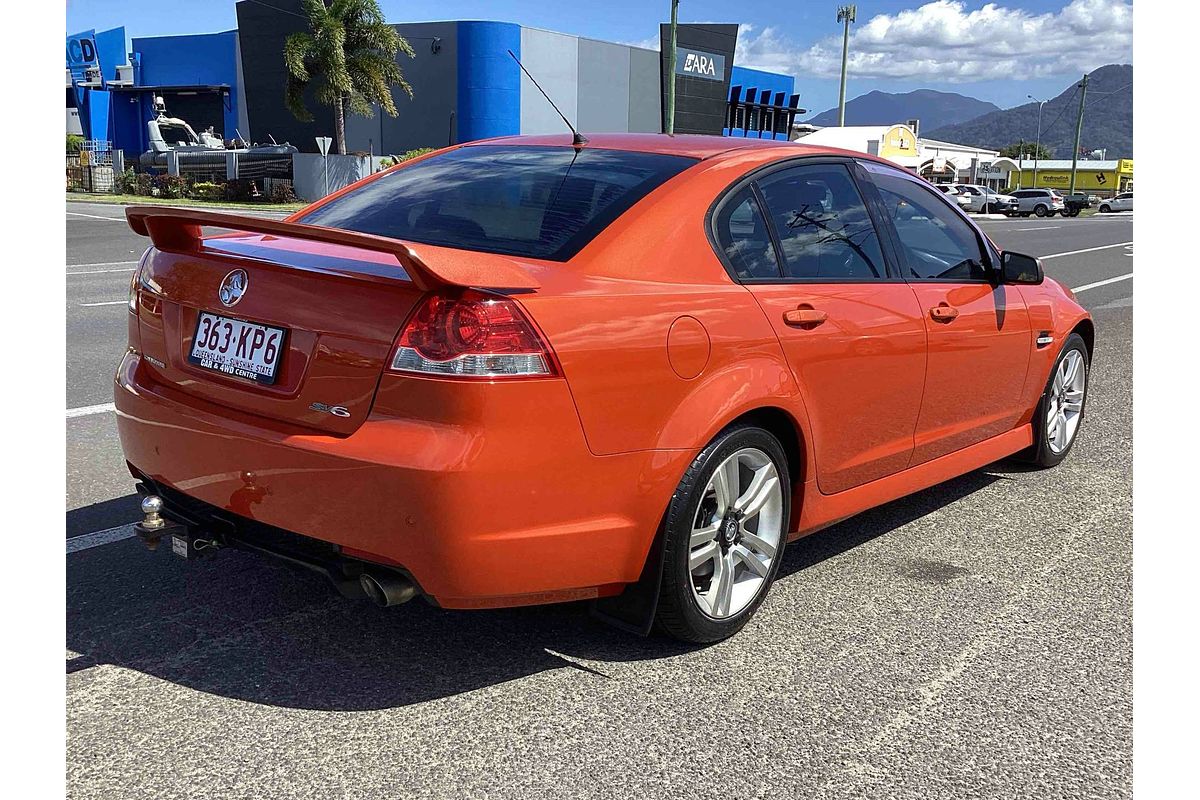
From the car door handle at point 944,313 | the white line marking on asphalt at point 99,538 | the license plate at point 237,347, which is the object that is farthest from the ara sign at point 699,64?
the license plate at point 237,347

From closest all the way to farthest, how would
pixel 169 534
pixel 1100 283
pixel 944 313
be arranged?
pixel 169 534 < pixel 944 313 < pixel 1100 283

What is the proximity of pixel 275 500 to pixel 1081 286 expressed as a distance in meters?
15.5

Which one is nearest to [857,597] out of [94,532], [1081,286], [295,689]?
[295,689]

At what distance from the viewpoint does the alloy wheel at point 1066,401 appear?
18.5 feet

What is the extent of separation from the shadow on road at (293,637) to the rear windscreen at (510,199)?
1.23 meters

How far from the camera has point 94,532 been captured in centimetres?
433

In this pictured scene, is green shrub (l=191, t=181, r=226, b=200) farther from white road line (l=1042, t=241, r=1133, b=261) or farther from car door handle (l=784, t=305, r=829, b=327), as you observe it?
car door handle (l=784, t=305, r=829, b=327)

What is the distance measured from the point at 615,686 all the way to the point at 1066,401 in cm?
367

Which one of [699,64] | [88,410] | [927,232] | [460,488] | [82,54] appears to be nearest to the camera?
[460,488]

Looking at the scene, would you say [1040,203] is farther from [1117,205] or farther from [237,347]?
[237,347]

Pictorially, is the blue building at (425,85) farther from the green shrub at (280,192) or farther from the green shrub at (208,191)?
the green shrub at (208,191)

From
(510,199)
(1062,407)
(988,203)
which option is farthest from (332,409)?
(988,203)

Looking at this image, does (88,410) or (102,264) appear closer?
(88,410)

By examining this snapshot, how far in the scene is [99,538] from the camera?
14.0ft
